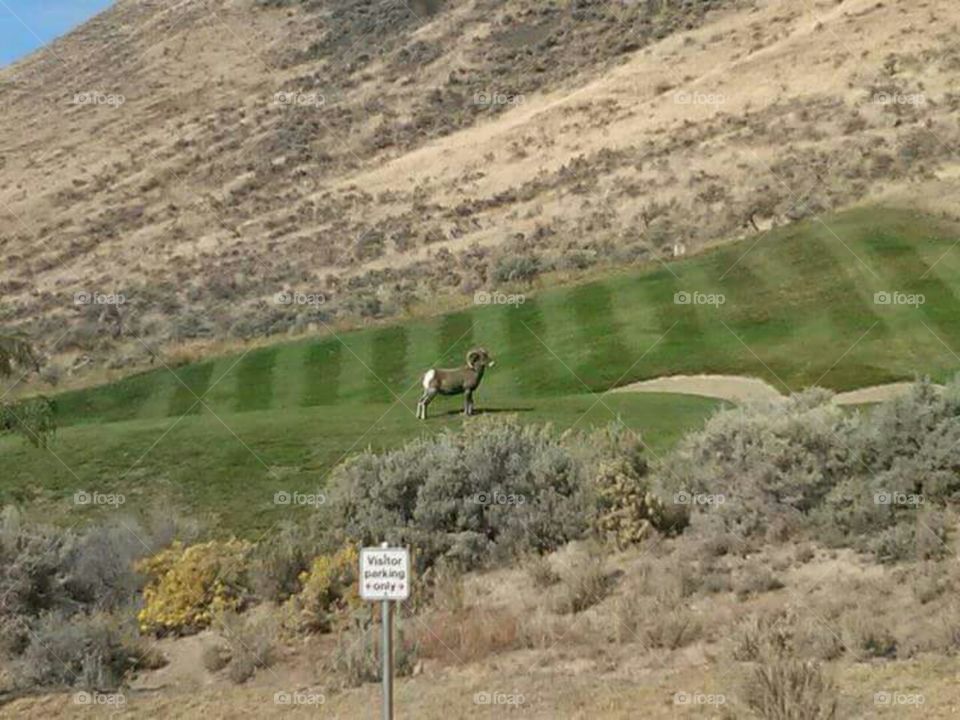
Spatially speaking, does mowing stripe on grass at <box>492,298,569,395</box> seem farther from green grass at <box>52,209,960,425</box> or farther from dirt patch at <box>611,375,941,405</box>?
dirt patch at <box>611,375,941,405</box>

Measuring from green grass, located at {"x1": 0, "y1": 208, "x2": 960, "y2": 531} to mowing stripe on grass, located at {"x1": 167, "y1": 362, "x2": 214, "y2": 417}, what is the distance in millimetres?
80

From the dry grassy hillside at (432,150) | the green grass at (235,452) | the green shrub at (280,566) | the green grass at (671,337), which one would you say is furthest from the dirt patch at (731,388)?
the green shrub at (280,566)

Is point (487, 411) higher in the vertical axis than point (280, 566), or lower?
higher

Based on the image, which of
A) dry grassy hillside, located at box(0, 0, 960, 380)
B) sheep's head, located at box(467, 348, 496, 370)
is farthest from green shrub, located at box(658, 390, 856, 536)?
dry grassy hillside, located at box(0, 0, 960, 380)

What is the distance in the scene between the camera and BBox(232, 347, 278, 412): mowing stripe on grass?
26188 millimetres

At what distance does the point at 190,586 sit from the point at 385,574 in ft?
21.2

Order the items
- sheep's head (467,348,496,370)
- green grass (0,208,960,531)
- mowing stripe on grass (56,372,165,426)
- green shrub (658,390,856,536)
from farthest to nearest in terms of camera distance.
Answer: mowing stripe on grass (56,372,165,426) < sheep's head (467,348,496,370) < green grass (0,208,960,531) < green shrub (658,390,856,536)

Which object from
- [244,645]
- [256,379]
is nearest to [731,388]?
[256,379]

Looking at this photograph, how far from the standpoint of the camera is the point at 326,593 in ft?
43.3

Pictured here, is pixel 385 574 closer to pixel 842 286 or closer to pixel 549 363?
pixel 549 363

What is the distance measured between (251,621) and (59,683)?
235cm

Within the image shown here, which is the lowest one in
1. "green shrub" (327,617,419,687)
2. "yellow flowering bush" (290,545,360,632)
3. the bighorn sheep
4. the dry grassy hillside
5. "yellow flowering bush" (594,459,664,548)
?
"green shrub" (327,617,419,687)

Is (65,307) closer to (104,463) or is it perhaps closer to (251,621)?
(104,463)

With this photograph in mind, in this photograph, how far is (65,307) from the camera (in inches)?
2071
